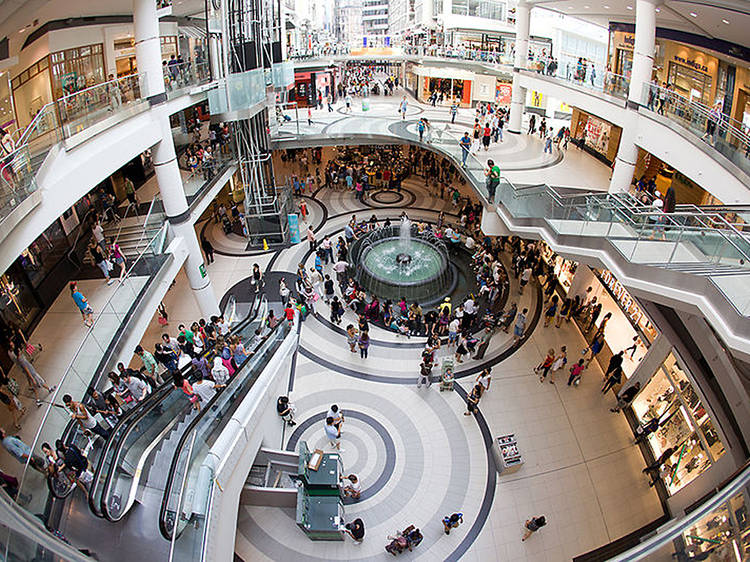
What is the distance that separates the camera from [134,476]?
18.6 ft

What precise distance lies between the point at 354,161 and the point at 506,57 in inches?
380

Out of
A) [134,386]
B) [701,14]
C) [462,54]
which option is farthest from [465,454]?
[462,54]

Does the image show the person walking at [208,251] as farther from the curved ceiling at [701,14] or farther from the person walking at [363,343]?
the curved ceiling at [701,14]

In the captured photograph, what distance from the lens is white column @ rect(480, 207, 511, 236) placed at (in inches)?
500

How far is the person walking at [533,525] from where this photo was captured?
7.74 meters

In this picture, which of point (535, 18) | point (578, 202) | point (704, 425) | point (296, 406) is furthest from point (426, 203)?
point (535, 18)

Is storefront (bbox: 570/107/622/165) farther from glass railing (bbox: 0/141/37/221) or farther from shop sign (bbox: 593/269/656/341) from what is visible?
glass railing (bbox: 0/141/37/221)

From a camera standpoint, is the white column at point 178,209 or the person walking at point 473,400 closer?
the person walking at point 473,400

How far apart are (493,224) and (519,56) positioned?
36.8 feet

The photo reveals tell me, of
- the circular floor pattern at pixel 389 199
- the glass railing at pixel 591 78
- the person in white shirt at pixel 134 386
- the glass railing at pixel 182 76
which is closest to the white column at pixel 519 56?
the glass railing at pixel 591 78

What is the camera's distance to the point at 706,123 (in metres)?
8.72

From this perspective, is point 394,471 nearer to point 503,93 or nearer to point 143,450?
point 143,450

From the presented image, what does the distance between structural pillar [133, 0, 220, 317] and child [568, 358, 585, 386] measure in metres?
10.3

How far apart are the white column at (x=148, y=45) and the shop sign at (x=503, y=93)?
23508mm
